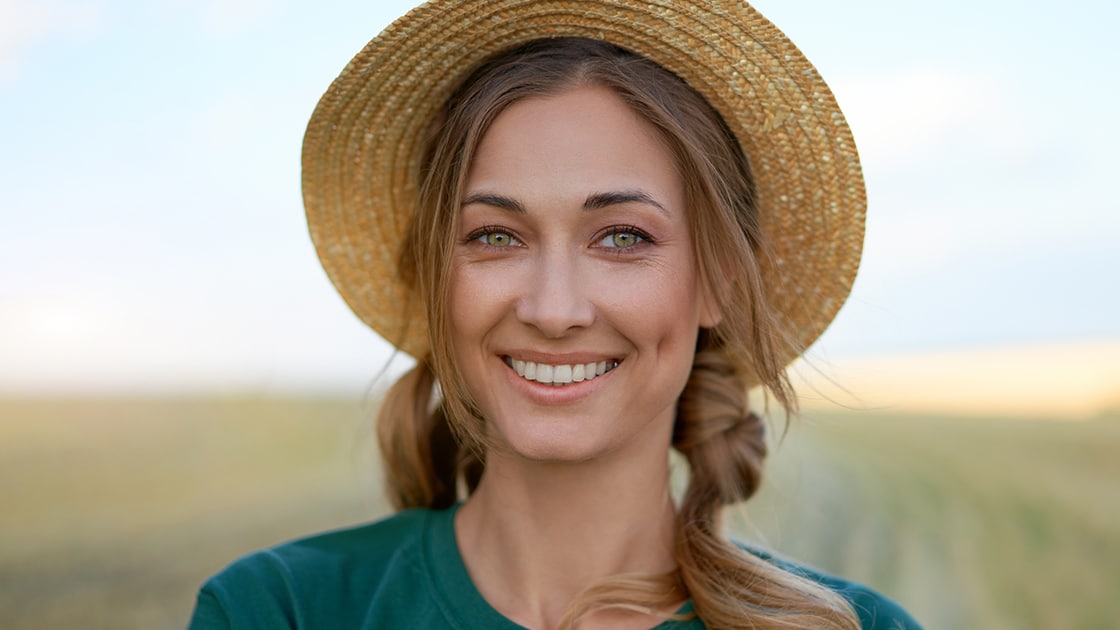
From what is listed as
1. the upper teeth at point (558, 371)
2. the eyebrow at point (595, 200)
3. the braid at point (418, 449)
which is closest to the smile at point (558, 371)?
the upper teeth at point (558, 371)

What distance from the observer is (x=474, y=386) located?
1896 mm

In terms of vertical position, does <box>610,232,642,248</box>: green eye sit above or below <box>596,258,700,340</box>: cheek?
above

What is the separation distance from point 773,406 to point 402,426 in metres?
0.90

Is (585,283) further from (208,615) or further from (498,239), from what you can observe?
(208,615)

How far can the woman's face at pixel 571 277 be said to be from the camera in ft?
5.87

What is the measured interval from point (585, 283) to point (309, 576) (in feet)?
2.77

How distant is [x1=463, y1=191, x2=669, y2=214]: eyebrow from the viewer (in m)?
1.78

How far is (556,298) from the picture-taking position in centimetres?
174

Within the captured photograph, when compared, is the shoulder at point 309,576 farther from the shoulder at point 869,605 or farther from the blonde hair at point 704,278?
the shoulder at point 869,605

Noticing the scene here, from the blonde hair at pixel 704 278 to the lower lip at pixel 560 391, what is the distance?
19 cm

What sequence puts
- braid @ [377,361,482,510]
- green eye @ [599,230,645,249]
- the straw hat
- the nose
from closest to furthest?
the nose, green eye @ [599,230,645,249], the straw hat, braid @ [377,361,482,510]

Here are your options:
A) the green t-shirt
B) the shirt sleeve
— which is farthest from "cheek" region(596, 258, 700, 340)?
the shirt sleeve

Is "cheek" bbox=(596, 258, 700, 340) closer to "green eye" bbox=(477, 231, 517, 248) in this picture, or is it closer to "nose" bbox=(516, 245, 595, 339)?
"nose" bbox=(516, 245, 595, 339)

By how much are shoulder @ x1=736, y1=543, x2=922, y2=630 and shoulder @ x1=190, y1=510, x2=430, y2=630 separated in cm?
86
